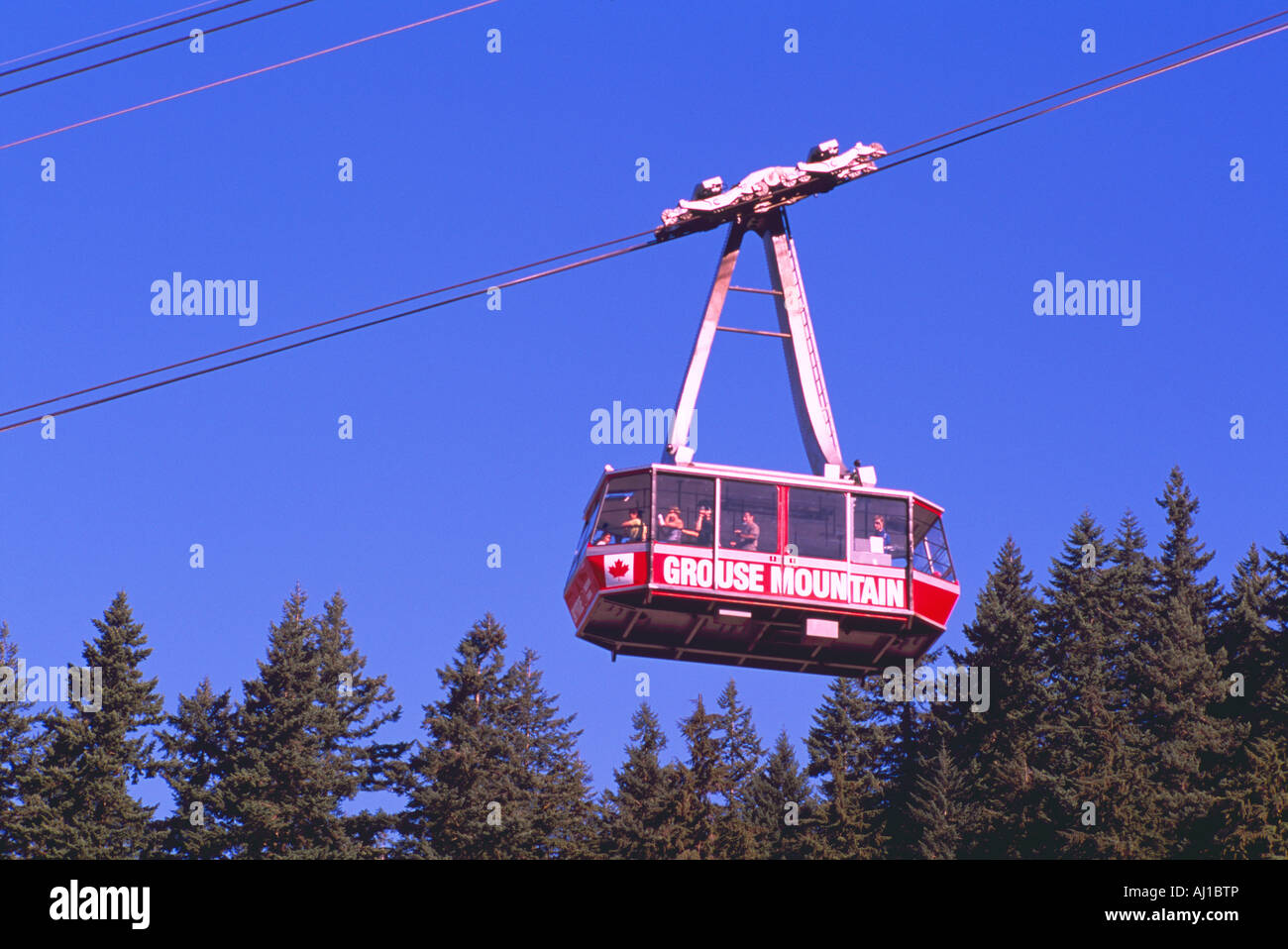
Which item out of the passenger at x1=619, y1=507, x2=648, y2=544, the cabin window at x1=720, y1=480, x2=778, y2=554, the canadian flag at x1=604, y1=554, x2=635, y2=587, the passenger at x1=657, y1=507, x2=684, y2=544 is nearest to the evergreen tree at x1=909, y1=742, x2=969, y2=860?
the cabin window at x1=720, y1=480, x2=778, y2=554

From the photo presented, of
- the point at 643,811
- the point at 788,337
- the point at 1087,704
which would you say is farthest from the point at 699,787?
the point at 788,337

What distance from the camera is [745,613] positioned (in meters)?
32.4

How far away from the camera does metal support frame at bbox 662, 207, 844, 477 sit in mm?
36031

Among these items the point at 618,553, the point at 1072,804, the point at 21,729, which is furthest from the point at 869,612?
the point at 21,729

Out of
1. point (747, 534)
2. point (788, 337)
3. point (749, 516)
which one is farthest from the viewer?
point (788, 337)

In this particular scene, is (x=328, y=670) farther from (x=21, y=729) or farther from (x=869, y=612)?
(x=869, y=612)

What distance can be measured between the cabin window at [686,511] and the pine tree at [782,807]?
3408 cm

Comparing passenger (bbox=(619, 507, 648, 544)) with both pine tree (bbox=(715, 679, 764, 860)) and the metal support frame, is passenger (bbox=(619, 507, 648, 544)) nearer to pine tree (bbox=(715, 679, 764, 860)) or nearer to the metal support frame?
the metal support frame

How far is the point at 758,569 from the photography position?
3253 cm

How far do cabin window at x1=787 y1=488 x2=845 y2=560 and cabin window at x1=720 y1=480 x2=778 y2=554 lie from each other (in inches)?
12.2

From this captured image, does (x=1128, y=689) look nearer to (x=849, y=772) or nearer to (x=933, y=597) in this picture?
(x=849, y=772)

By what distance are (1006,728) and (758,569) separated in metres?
43.5

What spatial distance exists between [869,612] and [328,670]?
4631cm
